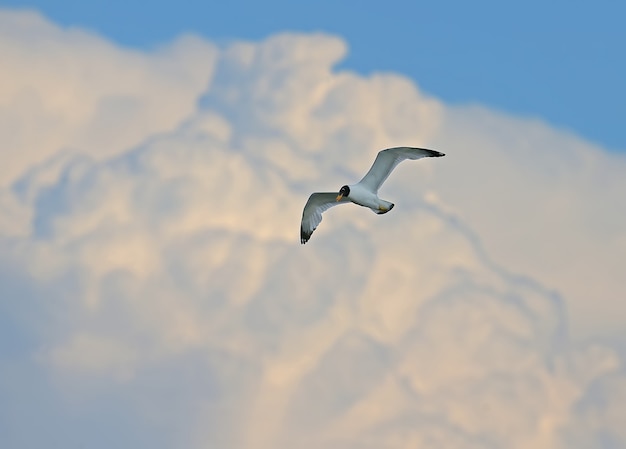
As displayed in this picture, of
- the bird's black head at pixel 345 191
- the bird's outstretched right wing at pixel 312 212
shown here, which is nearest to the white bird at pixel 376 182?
the bird's black head at pixel 345 191

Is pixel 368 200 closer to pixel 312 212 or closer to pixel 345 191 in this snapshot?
pixel 345 191

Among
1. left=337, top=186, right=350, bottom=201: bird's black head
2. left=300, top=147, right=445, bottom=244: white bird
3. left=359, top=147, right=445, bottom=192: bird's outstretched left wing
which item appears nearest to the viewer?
left=359, top=147, right=445, bottom=192: bird's outstretched left wing

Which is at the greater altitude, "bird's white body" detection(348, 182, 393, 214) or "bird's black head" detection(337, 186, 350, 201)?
"bird's black head" detection(337, 186, 350, 201)

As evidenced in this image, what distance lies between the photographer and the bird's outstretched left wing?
3319cm

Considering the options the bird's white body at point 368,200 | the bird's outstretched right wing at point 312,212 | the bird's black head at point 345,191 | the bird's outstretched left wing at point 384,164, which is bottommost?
the bird's white body at point 368,200

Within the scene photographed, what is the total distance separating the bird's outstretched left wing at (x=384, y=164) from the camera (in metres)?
33.2

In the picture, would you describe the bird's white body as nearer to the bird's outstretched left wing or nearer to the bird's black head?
the bird's black head

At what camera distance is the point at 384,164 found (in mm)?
34062

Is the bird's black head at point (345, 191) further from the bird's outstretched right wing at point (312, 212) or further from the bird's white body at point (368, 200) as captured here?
the bird's outstretched right wing at point (312, 212)

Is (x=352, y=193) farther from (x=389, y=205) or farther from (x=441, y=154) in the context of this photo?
(x=441, y=154)

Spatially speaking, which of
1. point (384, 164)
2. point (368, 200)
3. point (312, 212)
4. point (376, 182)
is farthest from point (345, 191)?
point (312, 212)

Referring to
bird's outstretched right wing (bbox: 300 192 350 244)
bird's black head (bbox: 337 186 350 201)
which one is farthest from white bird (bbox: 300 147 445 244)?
bird's outstretched right wing (bbox: 300 192 350 244)

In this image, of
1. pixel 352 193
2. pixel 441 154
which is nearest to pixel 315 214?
pixel 352 193

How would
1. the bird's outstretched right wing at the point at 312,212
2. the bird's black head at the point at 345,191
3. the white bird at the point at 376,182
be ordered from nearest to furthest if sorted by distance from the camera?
1. the white bird at the point at 376,182
2. the bird's black head at the point at 345,191
3. the bird's outstretched right wing at the point at 312,212
